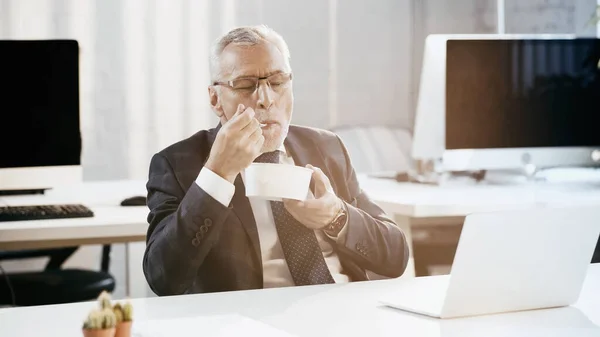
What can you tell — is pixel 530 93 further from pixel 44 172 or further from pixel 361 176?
pixel 44 172

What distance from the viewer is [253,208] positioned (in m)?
1.71

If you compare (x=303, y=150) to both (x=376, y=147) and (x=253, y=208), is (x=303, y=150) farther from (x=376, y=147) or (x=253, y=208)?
(x=376, y=147)

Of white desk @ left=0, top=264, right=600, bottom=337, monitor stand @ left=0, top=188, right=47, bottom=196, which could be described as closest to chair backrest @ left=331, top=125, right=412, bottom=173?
monitor stand @ left=0, top=188, right=47, bottom=196

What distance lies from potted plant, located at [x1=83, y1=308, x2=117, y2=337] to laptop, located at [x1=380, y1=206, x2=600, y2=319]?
0.45 metres

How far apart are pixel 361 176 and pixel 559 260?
6.00 feet

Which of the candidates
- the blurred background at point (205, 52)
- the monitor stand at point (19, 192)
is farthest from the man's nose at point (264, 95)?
the blurred background at point (205, 52)

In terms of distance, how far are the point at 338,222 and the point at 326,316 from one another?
0.44 metres

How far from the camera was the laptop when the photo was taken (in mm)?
1110

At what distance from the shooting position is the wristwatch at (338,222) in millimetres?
1599

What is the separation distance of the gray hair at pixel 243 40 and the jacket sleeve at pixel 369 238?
0.28 meters

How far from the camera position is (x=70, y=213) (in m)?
2.26

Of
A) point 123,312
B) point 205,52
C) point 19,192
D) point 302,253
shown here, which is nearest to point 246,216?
point 302,253

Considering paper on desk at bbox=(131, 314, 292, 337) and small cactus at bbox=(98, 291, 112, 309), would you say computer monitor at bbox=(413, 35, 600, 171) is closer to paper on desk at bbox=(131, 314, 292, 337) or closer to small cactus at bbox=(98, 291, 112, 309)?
paper on desk at bbox=(131, 314, 292, 337)

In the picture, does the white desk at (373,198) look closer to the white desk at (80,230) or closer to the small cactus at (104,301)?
the white desk at (80,230)
